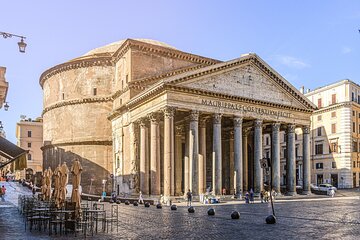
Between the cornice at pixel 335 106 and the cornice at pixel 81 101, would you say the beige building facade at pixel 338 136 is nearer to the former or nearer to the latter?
the cornice at pixel 335 106

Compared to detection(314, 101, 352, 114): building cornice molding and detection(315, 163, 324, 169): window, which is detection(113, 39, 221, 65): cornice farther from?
detection(315, 163, 324, 169): window

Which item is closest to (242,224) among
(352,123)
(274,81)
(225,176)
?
(274,81)

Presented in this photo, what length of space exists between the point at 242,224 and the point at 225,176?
1021 inches

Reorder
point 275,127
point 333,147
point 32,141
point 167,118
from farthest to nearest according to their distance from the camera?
1. point 32,141
2. point 333,147
3. point 275,127
4. point 167,118

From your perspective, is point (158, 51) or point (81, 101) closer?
point (158, 51)

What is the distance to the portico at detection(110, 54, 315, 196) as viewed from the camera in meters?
30.9

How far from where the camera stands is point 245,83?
35469 mm

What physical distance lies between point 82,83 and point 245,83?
1952 centimetres

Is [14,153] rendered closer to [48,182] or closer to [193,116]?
[48,182]

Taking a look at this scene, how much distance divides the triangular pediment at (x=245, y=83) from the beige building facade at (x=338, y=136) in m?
12.3

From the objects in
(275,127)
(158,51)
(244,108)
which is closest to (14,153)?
(244,108)

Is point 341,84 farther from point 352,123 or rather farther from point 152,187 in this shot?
point 152,187

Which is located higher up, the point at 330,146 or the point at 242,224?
the point at 330,146

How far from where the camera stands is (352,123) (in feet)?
166
